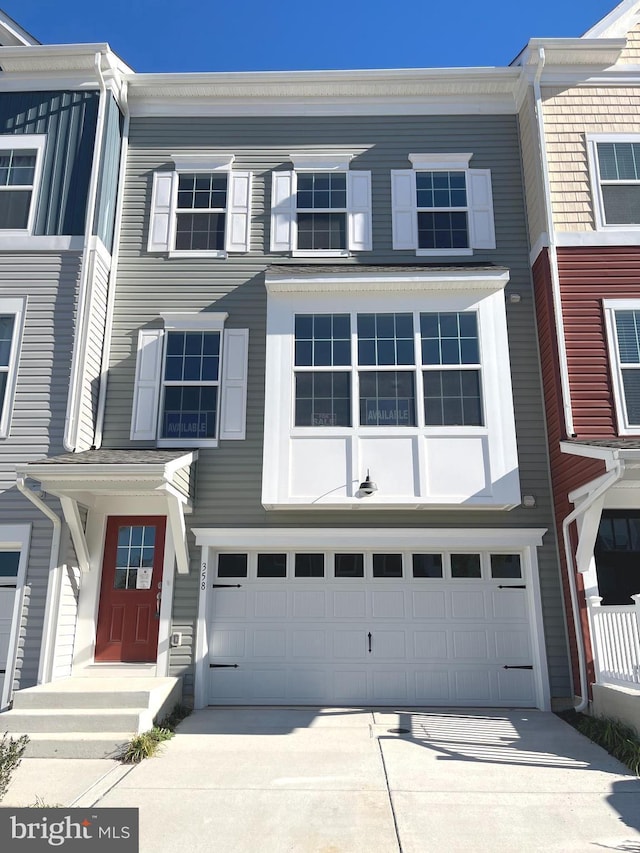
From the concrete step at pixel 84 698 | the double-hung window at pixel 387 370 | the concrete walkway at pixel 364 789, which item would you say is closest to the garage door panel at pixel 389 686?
the concrete walkway at pixel 364 789

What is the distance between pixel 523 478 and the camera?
8.85m

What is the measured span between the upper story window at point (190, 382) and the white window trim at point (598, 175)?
218 inches

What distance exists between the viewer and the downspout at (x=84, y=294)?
8.57m

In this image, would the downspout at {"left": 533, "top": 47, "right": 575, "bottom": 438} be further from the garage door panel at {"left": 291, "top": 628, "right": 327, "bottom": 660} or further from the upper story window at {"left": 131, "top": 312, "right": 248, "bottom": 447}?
the upper story window at {"left": 131, "top": 312, "right": 248, "bottom": 447}

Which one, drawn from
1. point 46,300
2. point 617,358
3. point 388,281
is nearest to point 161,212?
point 46,300

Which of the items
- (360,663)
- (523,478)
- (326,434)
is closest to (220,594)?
(360,663)

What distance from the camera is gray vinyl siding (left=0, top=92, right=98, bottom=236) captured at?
373 inches

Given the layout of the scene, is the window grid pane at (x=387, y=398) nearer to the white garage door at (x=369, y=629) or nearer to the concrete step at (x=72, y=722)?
the white garage door at (x=369, y=629)

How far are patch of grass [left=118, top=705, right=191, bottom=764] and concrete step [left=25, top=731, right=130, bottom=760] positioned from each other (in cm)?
12

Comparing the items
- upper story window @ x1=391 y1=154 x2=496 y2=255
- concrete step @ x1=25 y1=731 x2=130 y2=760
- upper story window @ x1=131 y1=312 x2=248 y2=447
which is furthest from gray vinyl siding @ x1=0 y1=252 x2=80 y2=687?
upper story window @ x1=391 y1=154 x2=496 y2=255

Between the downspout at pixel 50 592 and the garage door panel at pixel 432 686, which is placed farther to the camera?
the garage door panel at pixel 432 686

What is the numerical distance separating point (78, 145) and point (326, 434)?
6.03 meters

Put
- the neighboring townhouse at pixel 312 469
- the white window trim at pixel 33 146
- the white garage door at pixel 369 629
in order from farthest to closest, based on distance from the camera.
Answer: the white window trim at pixel 33 146 < the white garage door at pixel 369 629 < the neighboring townhouse at pixel 312 469

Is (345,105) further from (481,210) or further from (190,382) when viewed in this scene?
(190,382)
